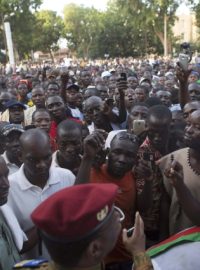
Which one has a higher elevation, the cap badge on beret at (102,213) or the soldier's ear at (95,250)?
the cap badge on beret at (102,213)

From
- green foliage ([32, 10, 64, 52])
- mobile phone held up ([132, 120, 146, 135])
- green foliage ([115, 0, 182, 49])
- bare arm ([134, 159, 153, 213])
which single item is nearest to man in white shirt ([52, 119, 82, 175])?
mobile phone held up ([132, 120, 146, 135])

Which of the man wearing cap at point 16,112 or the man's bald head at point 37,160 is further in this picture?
the man wearing cap at point 16,112

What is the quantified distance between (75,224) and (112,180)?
4.67 feet

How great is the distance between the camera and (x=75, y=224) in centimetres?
146

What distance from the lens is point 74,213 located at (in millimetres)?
1471

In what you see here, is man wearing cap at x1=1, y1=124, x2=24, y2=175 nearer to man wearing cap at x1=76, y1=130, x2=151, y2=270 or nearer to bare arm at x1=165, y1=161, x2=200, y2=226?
man wearing cap at x1=76, y1=130, x2=151, y2=270

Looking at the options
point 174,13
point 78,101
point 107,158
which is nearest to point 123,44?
point 174,13

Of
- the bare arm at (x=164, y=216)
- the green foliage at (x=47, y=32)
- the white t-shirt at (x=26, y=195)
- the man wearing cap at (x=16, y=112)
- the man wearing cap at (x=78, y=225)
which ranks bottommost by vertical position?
the bare arm at (x=164, y=216)

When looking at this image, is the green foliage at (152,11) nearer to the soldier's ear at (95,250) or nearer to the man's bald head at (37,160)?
the man's bald head at (37,160)

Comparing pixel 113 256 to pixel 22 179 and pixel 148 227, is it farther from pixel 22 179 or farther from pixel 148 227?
pixel 22 179

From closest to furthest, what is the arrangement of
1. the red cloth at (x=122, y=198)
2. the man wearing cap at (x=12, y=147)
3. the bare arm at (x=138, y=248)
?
the bare arm at (x=138, y=248) < the red cloth at (x=122, y=198) < the man wearing cap at (x=12, y=147)

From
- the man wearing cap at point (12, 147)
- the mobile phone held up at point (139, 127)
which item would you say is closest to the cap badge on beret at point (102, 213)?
the man wearing cap at point (12, 147)

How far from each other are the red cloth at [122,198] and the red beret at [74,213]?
49.5 inches

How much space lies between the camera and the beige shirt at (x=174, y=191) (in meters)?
2.51
